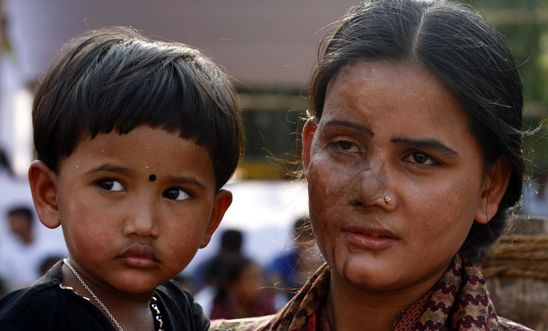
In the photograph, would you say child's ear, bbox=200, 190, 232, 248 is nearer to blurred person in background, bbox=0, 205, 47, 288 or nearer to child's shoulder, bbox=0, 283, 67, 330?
child's shoulder, bbox=0, 283, 67, 330

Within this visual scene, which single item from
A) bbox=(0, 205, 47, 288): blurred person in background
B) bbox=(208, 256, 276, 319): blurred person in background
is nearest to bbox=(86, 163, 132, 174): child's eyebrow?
bbox=(208, 256, 276, 319): blurred person in background

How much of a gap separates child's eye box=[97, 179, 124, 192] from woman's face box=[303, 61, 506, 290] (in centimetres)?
52

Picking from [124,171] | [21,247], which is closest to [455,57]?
[124,171]

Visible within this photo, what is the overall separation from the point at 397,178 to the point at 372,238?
0.16m

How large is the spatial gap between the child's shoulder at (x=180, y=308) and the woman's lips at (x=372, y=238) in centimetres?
66

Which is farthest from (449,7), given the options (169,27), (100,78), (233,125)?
(169,27)

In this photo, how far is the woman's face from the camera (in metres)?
2.46

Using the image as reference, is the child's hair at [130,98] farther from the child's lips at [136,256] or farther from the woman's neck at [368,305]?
the woman's neck at [368,305]

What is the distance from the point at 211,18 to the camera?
8969 mm

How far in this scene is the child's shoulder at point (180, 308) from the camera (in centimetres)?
290

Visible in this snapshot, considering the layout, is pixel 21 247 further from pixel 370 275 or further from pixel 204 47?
pixel 370 275

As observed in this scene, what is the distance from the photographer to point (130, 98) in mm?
2605

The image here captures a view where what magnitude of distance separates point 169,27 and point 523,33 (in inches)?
233

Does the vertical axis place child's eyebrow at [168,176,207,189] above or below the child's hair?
below
